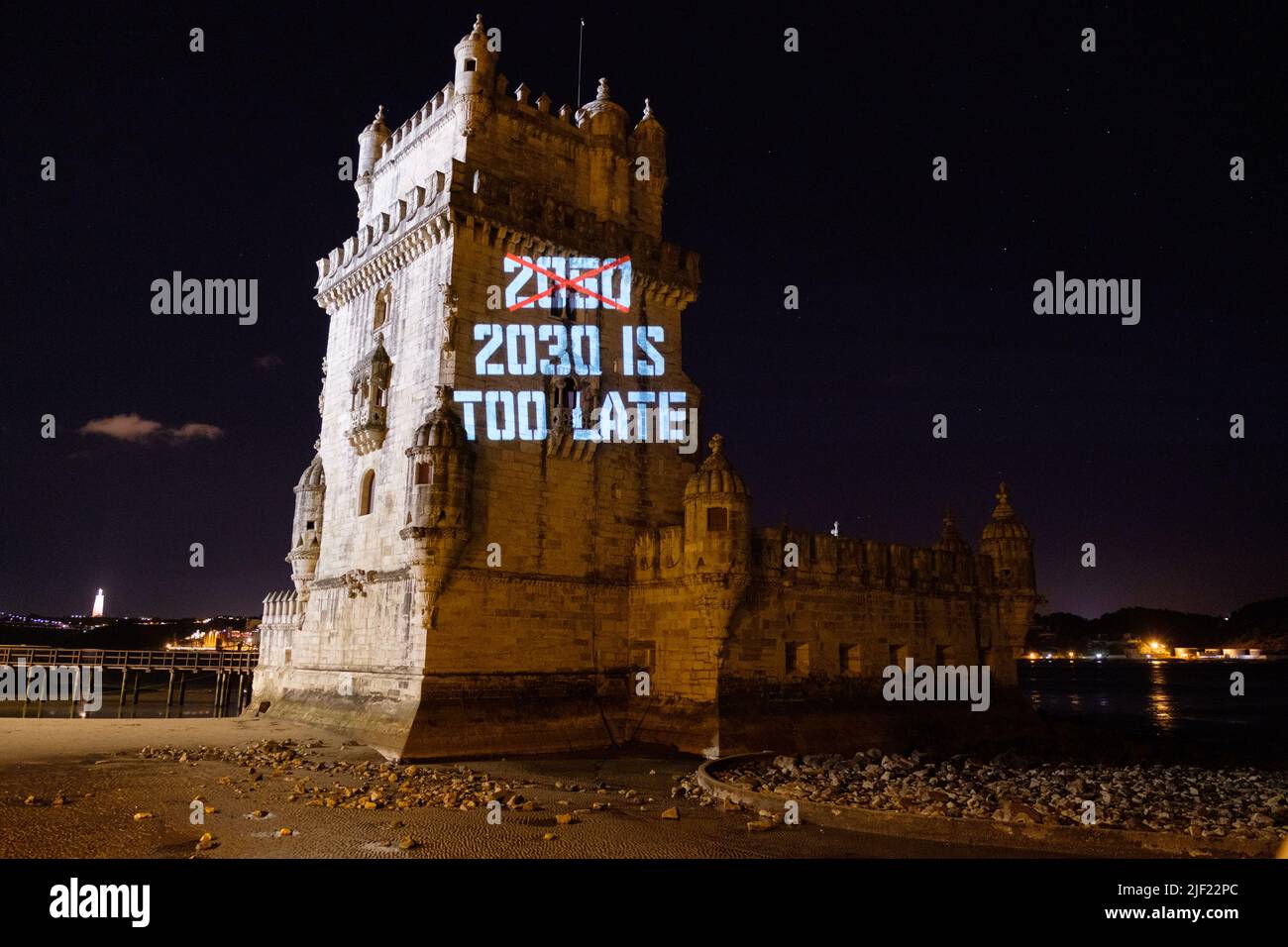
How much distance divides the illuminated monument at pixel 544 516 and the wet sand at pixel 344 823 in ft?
13.0

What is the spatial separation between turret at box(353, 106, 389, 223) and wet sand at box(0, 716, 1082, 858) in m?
20.9

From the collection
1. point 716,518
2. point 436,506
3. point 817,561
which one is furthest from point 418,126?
point 817,561

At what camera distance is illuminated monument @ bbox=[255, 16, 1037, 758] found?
2497 cm

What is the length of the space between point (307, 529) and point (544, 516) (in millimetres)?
10308

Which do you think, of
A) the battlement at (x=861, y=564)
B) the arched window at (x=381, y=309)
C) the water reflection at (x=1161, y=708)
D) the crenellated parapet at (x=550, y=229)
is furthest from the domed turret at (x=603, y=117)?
the water reflection at (x=1161, y=708)

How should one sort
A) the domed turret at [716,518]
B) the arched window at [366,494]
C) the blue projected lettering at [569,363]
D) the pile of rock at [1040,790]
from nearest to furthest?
the pile of rock at [1040,790], the domed turret at [716,518], the blue projected lettering at [569,363], the arched window at [366,494]

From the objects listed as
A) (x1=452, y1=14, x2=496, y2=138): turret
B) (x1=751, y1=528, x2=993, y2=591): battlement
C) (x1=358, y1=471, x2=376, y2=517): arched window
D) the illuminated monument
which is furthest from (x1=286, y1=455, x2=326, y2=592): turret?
(x1=751, y1=528, x2=993, y2=591): battlement

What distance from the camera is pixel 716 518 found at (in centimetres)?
2575

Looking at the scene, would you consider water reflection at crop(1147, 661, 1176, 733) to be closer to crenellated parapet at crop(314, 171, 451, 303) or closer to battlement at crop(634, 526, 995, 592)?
battlement at crop(634, 526, 995, 592)

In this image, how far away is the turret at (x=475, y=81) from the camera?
92.2ft

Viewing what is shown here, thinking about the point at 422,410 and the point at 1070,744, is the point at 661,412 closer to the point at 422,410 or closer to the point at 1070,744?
the point at 422,410
